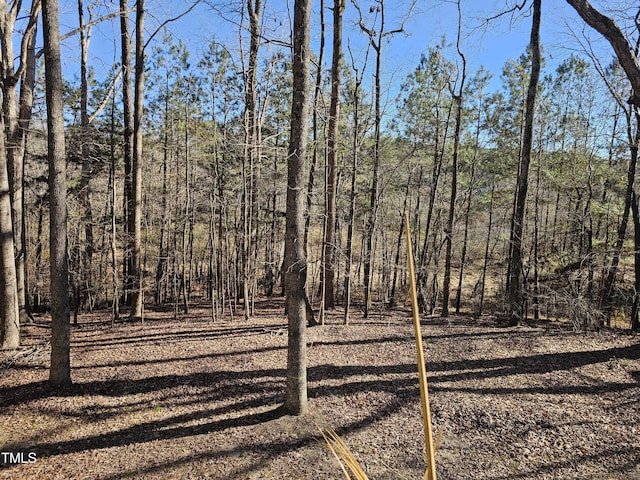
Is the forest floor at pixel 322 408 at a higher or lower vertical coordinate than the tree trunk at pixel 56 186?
lower

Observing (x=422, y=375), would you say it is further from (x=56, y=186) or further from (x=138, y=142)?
(x=138, y=142)

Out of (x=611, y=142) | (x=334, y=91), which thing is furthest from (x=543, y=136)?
(x=334, y=91)

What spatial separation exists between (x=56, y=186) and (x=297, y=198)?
3776mm

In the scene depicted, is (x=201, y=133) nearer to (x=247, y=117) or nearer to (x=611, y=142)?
(x=247, y=117)

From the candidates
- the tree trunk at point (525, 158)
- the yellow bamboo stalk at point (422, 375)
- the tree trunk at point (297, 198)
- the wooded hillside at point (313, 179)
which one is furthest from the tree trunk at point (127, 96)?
the yellow bamboo stalk at point (422, 375)

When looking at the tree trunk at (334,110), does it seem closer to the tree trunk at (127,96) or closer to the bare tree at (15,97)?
the tree trunk at (127,96)

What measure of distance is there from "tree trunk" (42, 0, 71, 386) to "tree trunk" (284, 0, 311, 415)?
3.59 meters

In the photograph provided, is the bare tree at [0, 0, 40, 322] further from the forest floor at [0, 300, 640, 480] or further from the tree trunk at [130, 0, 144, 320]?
the forest floor at [0, 300, 640, 480]

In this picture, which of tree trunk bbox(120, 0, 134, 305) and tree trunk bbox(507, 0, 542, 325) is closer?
tree trunk bbox(507, 0, 542, 325)

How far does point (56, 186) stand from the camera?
5.65m

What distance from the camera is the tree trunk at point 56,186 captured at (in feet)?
18.3

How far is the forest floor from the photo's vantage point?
4.63 meters

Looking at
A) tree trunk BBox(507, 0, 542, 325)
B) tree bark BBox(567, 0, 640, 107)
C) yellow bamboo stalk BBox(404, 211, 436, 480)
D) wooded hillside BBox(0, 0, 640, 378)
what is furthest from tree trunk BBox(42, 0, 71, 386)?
tree trunk BBox(507, 0, 542, 325)

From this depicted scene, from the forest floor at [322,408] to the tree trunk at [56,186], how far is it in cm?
99
